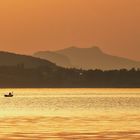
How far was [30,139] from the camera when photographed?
61031 mm

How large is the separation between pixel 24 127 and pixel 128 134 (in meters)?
14.3

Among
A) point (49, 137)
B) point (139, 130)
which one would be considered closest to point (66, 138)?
point (49, 137)

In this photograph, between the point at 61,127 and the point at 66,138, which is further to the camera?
the point at 61,127

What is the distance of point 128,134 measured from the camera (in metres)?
66.2

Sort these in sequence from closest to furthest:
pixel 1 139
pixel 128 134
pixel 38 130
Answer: pixel 1 139 < pixel 128 134 < pixel 38 130

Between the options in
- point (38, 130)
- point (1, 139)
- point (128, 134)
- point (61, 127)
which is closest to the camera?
point (1, 139)

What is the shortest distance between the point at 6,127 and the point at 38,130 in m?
5.69

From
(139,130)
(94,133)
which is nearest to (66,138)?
(94,133)

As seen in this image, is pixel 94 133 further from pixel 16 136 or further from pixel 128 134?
pixel 16 136

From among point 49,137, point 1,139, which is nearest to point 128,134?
point 49,137

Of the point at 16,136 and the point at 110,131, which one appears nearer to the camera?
the point at 16,136

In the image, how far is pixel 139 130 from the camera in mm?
70188

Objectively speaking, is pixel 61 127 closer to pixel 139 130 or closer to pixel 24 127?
pixel 24 127

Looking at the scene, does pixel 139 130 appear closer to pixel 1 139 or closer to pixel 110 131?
pixel 110 131
